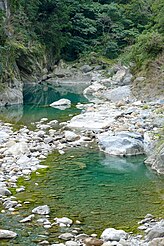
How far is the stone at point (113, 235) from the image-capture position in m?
6.82

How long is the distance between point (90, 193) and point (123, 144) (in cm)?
342

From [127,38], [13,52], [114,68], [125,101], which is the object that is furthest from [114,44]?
[125,101]

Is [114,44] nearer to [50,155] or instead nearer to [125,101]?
[125,101]

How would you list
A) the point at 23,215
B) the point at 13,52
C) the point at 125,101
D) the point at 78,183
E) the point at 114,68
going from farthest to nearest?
the point at 114,68
the point at 13,52
the point at 125,101
the point at 78,183
the point at 23,215

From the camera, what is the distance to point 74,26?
4178 cm

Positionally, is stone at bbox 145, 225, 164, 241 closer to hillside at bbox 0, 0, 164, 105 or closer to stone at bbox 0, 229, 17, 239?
stone at bbox 0, 229, 17, 239

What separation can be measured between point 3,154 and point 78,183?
9.61ft

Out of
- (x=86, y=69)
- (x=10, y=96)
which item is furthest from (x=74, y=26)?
(x=10, y=96)

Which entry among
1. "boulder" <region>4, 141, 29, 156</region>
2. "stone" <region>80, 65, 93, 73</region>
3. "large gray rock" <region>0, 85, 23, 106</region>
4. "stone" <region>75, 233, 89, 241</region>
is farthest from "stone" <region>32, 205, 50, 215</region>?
"stone" <region>80, 65, 93, 73</region>

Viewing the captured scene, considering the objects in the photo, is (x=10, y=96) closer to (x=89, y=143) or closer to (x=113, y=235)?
(x=89, y=143)

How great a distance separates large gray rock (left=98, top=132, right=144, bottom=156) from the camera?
12.3m

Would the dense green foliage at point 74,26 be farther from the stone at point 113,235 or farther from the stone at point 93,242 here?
the stone at point 93,242

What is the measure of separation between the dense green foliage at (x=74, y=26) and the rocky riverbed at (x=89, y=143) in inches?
429

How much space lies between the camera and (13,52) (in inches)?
996
